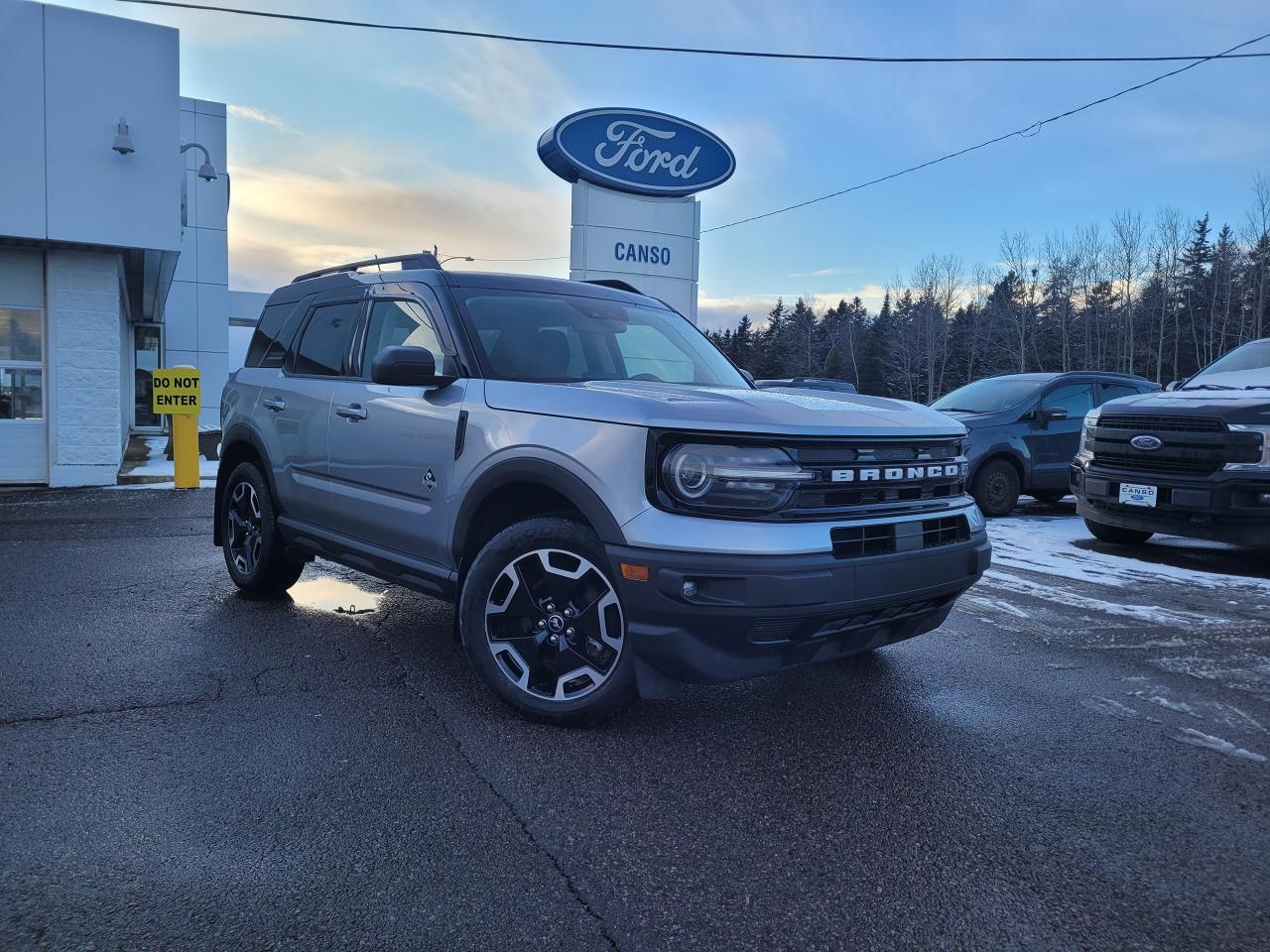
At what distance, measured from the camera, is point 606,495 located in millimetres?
3125

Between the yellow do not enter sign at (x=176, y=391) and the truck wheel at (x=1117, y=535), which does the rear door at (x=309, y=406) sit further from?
the yellow do not enter sign at (x=176, y=391)

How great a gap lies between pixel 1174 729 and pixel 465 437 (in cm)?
318

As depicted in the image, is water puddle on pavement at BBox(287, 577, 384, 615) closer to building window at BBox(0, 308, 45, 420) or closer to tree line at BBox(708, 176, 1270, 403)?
building window at BBox(0, 308, 45, 420)

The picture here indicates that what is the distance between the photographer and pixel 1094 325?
67.4 m

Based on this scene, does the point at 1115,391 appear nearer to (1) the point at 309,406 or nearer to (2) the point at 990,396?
(2) the point at 990,396

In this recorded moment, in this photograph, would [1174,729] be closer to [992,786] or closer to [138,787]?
[992,786]

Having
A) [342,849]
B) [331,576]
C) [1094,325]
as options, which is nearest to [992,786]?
[342,849]

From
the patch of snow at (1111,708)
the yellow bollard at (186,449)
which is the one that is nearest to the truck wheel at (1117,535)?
the patch of snow at (1111,708)

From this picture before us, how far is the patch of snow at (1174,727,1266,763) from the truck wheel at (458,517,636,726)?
2236 millimetres

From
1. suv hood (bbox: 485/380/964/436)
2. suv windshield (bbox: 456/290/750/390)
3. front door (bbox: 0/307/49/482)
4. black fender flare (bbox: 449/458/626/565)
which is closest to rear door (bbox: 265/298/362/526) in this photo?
suv windshield (bbox: 456/290/750/390)

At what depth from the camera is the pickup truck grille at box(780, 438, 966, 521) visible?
3.08 metres

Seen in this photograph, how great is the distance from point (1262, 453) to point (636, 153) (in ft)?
34.3

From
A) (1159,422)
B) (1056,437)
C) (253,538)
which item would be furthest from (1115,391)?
(253,538)

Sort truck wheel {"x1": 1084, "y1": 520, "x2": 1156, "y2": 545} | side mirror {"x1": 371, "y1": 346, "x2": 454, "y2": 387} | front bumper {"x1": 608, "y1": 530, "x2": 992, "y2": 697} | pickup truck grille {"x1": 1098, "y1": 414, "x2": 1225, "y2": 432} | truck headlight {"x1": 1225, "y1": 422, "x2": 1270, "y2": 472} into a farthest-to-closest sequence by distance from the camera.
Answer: truck wheel {"x1": 1084, "y1": 520, "x2": 1156, "y2": 545}, pickup truck grille {"x1": 1098, "y1": 414, "x2": 1225, "y2": 432}, truck headlight {"x1": 1225, "y1": 422, "x2": 1270, "y2": 472}, side mirror {"x1": 371, "y1": 346, "x2": 454, "y2": 387}, front bumper {"x1": 608, "y1": 530, "x2": 992, "y2": 697}
